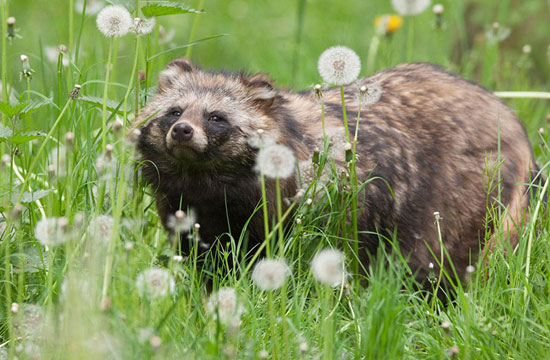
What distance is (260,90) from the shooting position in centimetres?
425

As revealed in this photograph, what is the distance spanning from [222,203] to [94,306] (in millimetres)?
1318

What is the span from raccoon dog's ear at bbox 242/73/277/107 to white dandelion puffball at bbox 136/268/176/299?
1.50 meters

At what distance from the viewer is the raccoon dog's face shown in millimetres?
3879

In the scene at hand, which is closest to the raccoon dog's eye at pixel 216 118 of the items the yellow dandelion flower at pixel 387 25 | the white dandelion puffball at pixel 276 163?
the white dandelion puffball at pixel 276 163

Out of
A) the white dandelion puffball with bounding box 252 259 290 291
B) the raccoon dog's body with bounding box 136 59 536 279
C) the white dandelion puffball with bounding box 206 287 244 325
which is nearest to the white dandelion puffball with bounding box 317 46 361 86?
the raccoon dog's body with bounding box 136 59 536 279

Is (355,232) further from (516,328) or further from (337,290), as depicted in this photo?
(516,328)

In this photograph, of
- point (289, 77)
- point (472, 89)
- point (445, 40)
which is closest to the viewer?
point (472, 89)

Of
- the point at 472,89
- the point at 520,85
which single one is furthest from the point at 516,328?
the point at 520,85

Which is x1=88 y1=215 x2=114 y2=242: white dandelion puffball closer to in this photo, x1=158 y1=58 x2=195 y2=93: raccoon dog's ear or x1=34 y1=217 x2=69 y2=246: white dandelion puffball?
x1=34 y1=217 x2=69 y2=246: white dandelion puffball

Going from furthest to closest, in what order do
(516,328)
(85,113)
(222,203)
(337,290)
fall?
1. (85,113)
2. (222,203)
3. (337,290)
4. (516,328)

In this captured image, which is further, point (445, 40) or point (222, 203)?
point (445, 40)

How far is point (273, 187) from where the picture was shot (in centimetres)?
409

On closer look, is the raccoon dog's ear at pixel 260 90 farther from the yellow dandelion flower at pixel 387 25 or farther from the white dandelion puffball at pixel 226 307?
the yellow dandelion flower at pixel 387 25

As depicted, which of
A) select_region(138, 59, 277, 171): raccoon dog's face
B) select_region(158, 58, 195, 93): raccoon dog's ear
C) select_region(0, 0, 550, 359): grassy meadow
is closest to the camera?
select_region(0, 0, 550, 359): grassy meadow
